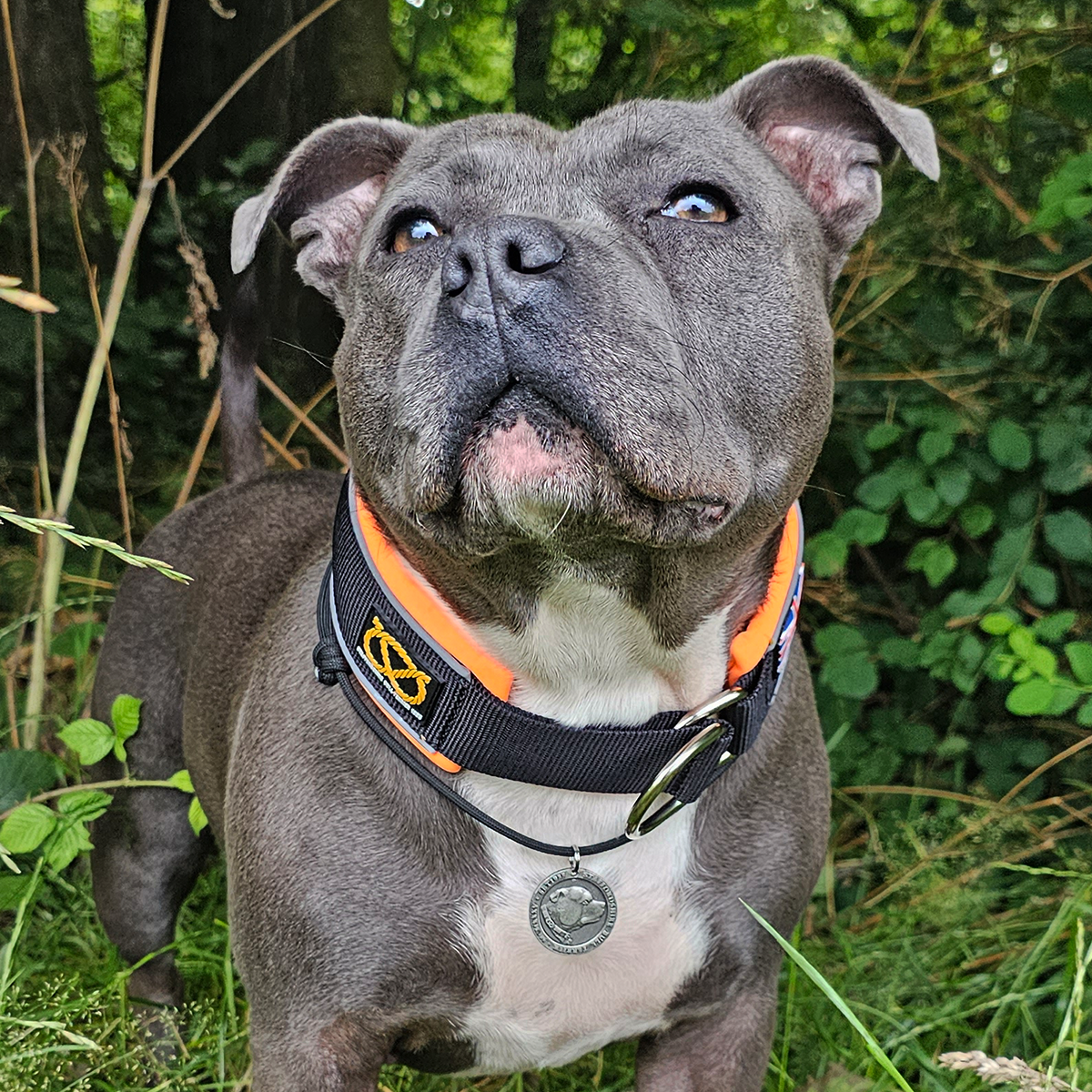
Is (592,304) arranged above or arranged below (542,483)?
above

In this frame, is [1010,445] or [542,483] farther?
[1010,445]

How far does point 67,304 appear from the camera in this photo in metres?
4.12

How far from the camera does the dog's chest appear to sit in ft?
7.42

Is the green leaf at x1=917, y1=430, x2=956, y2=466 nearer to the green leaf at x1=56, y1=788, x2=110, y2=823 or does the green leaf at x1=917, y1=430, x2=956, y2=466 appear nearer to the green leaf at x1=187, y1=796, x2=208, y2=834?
the green leaf at x1=187, y1=796, x2=208, y2=834

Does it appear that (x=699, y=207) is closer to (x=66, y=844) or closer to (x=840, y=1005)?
(x=840, y=1005)

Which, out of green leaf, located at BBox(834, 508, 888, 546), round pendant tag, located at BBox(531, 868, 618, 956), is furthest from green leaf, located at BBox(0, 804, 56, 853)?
green leaf, located at BBox(834, 508, 888, 546)

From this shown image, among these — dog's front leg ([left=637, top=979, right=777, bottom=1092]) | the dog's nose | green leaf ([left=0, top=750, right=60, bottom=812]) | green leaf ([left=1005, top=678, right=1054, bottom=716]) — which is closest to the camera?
the dog's nose

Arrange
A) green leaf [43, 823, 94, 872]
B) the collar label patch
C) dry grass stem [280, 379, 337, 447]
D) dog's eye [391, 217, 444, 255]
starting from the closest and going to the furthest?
the collar label patch
dog's eye [391, 217, 444, 255]
green leaf [43, 823, 94, 872]
dry grass stem [280, 379, 337, 447]

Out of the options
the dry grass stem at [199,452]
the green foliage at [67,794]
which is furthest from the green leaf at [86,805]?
the dry grass stem at [199,452]

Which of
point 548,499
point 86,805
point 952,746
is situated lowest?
point 952,746

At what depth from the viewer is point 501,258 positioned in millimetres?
1841

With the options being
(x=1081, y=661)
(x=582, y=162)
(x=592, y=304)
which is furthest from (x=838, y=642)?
(x=592, y=304)

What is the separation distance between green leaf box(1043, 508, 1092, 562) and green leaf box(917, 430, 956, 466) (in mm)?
342

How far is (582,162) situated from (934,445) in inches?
68.2
